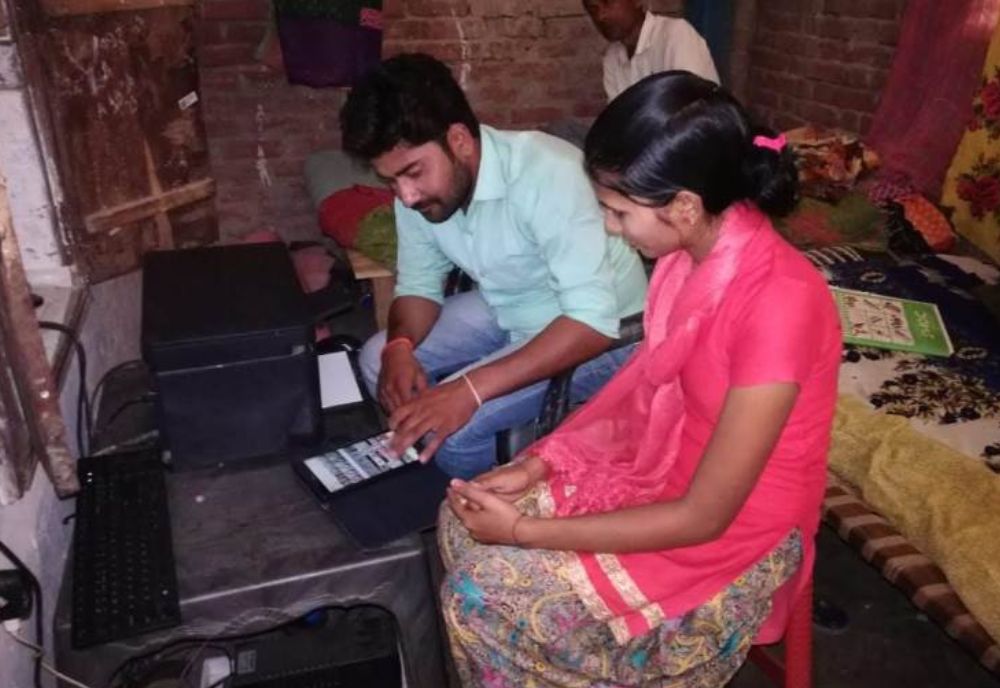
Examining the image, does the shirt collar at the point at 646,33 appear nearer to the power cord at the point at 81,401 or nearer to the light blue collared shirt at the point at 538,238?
the light blue collared shirt at the point at 538,238

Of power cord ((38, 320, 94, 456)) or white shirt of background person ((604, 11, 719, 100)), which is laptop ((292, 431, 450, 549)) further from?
white shirt of background person ((604, 11, 719, 100))

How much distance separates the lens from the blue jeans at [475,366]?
5.89 ft

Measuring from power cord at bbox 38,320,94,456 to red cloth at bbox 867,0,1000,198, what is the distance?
101 inches

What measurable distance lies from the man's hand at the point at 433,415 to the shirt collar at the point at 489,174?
39 cm

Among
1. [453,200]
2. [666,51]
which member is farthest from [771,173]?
[666,51]

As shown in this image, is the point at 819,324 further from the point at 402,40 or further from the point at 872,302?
the point at 402,40

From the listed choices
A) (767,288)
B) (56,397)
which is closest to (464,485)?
(767,288)

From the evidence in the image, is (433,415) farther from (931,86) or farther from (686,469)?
(931,86)

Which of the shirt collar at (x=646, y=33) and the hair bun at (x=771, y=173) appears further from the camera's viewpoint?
the shirt collar at (x=646, y=33)

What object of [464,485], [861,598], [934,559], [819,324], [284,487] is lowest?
[861,598]

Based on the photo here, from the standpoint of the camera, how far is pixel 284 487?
147 cm

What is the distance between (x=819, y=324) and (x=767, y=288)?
0.09m

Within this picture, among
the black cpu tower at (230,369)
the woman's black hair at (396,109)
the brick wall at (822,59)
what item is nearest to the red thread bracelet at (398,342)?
the black cpu tower at (230,369)

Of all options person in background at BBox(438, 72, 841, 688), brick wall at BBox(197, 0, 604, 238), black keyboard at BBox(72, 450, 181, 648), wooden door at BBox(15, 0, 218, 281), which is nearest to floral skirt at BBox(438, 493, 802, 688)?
person in background at BBox(438, 72, 841, 688)
